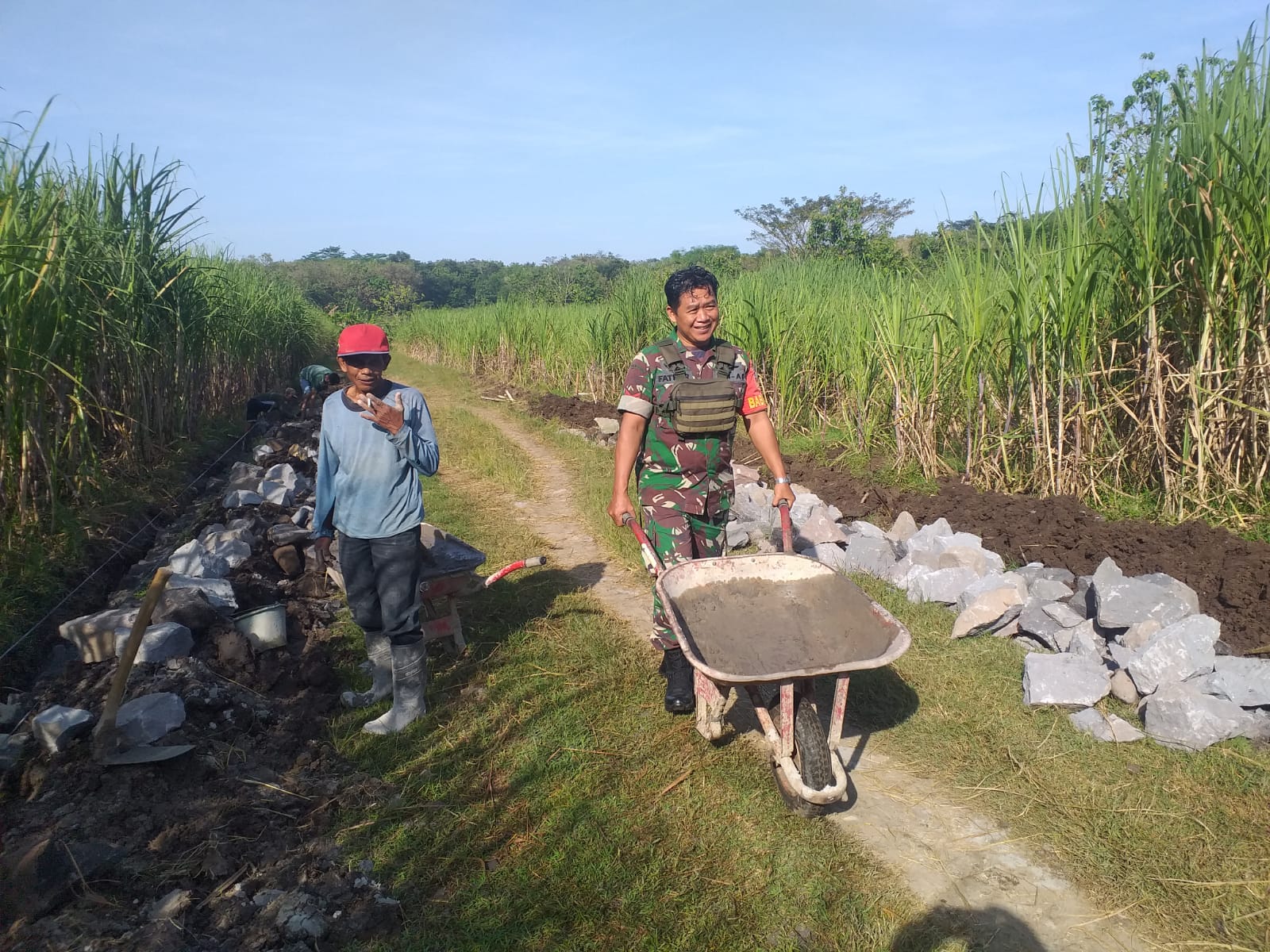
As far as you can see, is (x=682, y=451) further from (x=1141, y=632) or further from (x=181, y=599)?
(x=181, y=599)

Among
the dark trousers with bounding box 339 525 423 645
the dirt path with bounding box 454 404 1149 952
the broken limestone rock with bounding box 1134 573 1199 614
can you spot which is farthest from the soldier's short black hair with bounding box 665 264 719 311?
the broken limestone rock with bounding box 1134 573 1199 614

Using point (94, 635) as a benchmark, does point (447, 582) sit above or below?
above

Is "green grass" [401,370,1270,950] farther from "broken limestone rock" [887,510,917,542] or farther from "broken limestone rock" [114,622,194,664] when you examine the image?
"broken limestone rock" [114,622,194,664]

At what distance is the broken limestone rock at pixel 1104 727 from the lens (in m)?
3.33

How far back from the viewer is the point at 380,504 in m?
3.52

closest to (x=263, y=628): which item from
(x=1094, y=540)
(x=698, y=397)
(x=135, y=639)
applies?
(x=135, y=639)

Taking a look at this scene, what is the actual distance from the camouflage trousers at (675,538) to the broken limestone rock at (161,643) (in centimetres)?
228

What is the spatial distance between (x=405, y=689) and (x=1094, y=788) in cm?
279

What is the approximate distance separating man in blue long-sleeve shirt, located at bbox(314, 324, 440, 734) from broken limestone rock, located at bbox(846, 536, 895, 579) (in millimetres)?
2934

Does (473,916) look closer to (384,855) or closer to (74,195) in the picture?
(384,855)

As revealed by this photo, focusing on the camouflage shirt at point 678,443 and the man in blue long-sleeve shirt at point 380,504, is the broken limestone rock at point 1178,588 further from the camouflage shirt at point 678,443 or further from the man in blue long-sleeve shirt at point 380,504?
the man in blue long-sleeve shirt at point 380,504

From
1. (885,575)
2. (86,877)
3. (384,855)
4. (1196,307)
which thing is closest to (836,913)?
(384,855)

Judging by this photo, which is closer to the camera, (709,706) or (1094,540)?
(709,706)

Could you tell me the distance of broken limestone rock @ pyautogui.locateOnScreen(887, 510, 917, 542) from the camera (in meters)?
5.76
